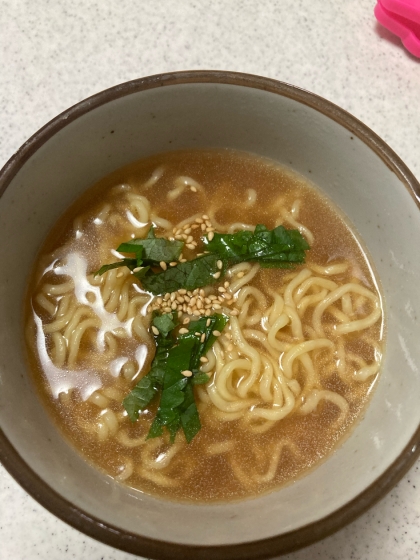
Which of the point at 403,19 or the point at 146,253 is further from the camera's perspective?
the point at 403,19

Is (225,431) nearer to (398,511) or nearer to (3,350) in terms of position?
(398,511)

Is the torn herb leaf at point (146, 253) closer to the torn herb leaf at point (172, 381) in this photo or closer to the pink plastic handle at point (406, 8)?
the torn herb leaf at point (172, 381)

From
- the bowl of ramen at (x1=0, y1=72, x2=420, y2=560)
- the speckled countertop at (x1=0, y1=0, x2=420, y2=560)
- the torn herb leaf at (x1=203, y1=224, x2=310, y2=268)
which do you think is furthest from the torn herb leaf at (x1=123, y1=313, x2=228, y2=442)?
the speckled countertop at (x1=0, y1=0, x2=420, y2=560)

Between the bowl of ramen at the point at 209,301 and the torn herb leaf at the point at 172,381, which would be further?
the torn herb leaf at the point at 172,381

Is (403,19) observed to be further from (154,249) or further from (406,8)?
(154,249)

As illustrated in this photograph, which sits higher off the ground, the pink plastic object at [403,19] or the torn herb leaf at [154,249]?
the pink plastic object at [403,19]

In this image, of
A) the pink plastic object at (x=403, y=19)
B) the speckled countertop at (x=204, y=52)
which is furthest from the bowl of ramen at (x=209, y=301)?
the pink plastic object at (x=403, y=19)

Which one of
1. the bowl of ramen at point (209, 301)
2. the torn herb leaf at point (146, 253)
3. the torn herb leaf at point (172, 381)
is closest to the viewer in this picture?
the bowl of ramen at point (209, 301)

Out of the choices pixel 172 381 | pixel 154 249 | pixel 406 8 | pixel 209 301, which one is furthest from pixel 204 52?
pixel 172 381
